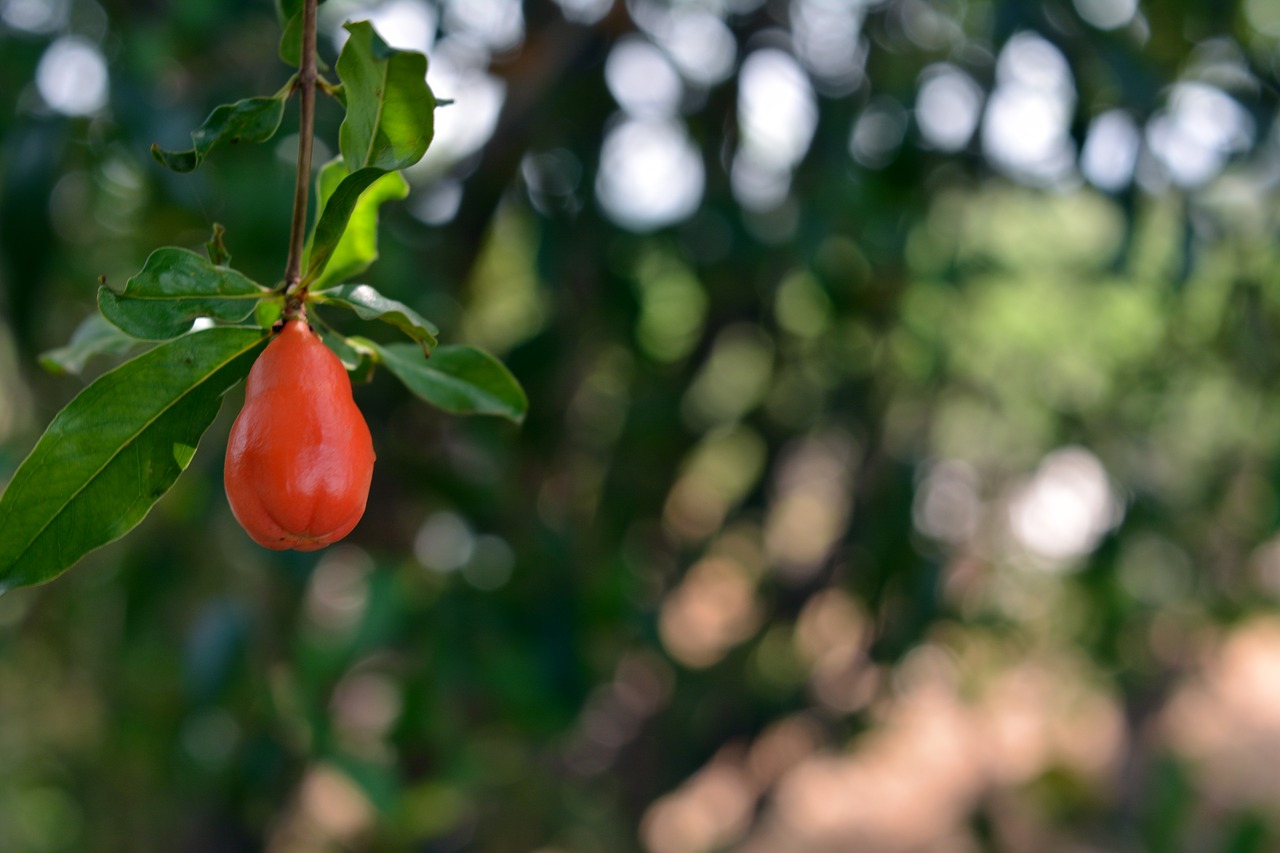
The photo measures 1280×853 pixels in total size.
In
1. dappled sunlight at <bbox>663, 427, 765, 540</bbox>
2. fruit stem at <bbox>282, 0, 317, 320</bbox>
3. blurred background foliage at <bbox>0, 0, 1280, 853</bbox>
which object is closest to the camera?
fruit stem at <bbox>282, 0, 317, 320</bbox>

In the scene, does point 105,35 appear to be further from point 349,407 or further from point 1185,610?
point 1185,610

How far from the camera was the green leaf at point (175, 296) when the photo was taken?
0.33 meters

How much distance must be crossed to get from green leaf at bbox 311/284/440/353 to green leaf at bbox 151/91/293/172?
2.1 inches

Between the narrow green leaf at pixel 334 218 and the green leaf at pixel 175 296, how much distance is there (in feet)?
0.06

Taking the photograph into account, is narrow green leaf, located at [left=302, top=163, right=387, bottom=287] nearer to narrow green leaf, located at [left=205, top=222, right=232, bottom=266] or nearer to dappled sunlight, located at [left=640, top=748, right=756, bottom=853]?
narrow green leaf, located at [left=205, top=222, right=232, bottom=266]

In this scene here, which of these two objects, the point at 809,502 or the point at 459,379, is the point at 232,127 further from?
the point at 809,502

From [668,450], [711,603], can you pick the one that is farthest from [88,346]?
[711,603]

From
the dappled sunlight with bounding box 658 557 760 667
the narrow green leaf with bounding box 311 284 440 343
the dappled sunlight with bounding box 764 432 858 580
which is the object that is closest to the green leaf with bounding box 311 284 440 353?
the narrow green leaf with bounding box 311 284 440 343

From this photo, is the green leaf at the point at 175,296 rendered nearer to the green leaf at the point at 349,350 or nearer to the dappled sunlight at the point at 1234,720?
the green leaf at the point at 349,350

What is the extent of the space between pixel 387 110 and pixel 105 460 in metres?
0.13

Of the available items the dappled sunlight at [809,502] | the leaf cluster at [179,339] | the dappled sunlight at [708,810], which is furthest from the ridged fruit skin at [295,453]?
the dappled sunlight at [708,810]

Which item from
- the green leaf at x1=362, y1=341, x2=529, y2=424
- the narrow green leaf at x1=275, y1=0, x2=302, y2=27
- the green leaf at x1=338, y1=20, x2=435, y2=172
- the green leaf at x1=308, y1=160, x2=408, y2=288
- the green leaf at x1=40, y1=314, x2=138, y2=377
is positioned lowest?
the green leaf at x1=40, y1=314, x2=138, y2=377

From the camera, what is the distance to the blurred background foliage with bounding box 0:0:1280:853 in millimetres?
1049

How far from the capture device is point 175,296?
34cm
